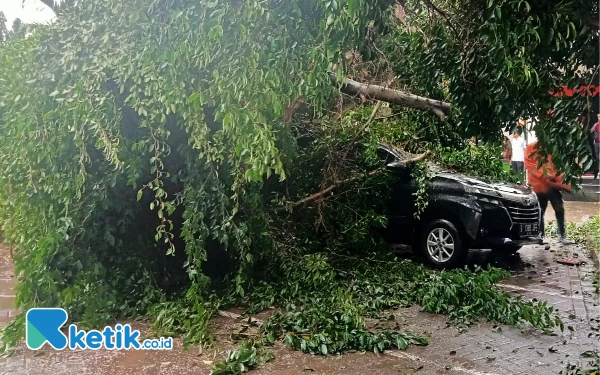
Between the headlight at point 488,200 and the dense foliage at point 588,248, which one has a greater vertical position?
the headlight at point 488,200

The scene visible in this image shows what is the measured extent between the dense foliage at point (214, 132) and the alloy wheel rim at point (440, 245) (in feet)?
3.11

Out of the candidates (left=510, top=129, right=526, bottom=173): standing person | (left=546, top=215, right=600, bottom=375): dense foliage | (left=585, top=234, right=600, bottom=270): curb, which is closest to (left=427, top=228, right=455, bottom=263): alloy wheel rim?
(left=546, top=215, right=600, bottom=375): dense foliage

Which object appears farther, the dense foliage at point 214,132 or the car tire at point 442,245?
the car tire at point 442,245

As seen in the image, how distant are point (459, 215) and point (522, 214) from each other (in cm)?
87

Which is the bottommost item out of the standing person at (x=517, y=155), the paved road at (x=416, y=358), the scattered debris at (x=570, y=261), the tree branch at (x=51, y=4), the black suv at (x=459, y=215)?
the paved road at (x=416, y=358)

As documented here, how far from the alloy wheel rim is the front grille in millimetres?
875

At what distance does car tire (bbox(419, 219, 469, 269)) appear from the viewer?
7559mm

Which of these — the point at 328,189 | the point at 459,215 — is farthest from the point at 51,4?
the point at 459,215

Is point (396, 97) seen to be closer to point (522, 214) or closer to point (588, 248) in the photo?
point (522, 214)

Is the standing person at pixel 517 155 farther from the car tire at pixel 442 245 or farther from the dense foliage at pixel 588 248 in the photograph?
the car tire at pixel 442 245

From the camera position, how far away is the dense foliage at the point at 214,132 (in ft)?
12.6

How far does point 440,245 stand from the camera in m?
7.73

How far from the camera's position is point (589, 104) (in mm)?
3424

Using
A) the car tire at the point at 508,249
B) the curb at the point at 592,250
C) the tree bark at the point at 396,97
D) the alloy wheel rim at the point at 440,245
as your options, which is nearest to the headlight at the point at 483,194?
the alloy wheel rim at the point at 440,245
